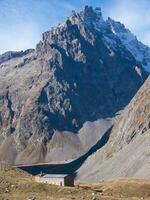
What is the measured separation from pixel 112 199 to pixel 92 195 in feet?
8.25

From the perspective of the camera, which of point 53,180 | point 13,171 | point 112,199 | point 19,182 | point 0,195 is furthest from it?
point 53,180

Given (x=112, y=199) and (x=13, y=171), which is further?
(x=13, y=171)

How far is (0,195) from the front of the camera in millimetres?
61938

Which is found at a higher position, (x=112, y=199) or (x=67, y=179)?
(x=67, y=179)

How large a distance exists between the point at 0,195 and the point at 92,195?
1124 cm

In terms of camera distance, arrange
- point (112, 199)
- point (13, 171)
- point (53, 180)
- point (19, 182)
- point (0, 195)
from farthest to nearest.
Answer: point (53, 180)
point (13, 171)
point (19, 182)
point (112, 199)
point (0, 195)

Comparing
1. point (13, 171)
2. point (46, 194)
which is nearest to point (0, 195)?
point (46, 194)

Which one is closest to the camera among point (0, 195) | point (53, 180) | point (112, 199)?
point (0, 195)

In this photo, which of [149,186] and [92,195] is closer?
[92,195]

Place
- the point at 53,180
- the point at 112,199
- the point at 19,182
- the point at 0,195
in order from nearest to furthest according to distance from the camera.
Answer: the point at 0,195 → the point at 112,199 → the point at 19,182 → the point at 53,180

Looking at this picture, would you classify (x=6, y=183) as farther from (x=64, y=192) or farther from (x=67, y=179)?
(x=67, y=179)

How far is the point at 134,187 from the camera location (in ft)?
370

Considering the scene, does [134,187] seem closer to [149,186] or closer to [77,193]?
[149,186]

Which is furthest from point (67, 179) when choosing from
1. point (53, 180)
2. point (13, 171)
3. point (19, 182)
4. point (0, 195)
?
point (0, 195)
